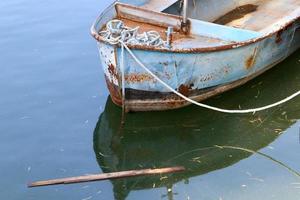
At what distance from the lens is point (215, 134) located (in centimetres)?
636

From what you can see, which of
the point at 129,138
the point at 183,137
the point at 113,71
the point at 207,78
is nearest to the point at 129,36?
the point at 113,71

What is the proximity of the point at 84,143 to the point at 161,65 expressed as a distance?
4.68 ft

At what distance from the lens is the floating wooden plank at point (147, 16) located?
6.88 meters

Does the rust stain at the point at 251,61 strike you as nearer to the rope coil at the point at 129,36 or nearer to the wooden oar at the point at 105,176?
the rope coil at the point at 129,36

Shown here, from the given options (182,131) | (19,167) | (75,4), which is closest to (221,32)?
(182,131)

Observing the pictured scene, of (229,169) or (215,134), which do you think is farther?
(215,134)

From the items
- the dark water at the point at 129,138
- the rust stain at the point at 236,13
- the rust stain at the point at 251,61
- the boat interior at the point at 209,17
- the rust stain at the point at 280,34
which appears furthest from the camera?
the rust stain at the point at 236,13

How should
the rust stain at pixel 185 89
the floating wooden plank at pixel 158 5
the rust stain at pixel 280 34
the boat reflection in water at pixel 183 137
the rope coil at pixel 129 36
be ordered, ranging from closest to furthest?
1. the boat reflection in water at pixel 183 137
2. the rope coil at pixel 129 36
3. the rust stain at pixel 185 89
4. the rust stain at pixel 280 34
5. the floating wooden plank at pixel 158 5

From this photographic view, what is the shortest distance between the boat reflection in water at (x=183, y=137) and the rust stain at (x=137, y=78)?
60cm

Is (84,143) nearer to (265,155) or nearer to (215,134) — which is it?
(215,134)

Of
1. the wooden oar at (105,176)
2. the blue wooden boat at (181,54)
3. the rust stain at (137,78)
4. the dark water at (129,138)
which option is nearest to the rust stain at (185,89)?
the blue wooden boat at (181,54)

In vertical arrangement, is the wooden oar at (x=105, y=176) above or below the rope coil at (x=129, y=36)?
below

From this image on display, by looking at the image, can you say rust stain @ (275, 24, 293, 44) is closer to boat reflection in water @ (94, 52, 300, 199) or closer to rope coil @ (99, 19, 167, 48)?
boat reflection in water @ (94, 52, 300, 199)

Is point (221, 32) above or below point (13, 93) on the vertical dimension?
above
